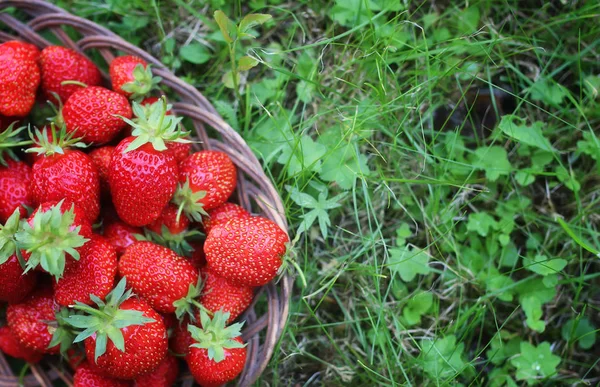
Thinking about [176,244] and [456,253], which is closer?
[176,244]

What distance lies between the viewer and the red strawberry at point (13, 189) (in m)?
1.51

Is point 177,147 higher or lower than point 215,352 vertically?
higher

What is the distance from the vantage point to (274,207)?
5.09 feet

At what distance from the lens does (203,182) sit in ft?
4.98

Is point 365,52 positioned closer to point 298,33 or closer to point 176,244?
point 298,33

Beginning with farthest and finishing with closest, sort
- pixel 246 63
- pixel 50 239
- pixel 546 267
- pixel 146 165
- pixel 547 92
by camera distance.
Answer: pixel 547 92 < pixel 546 267 < pixel 246 63 < pixel 146 165 < pixel 50 239

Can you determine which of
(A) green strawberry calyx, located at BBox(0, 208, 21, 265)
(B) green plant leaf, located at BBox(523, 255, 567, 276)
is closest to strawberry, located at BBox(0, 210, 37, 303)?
(A) green strawberry calyx, located at BBox(0, 208, 21, 265)

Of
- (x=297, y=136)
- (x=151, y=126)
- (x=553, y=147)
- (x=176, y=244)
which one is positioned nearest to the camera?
(x=151, y=126)

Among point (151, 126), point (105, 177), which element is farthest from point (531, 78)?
point (105, 177)

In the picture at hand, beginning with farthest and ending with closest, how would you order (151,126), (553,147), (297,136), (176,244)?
1. (553,147)
2. (297,136)
3. (176,244)
4. (151,126)

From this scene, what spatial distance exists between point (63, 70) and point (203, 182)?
495 mm

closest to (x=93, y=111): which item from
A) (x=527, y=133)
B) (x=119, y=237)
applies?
(x=119, y=237)

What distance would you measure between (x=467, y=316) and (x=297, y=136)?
0.72 meters

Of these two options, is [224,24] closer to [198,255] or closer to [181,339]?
[198,255]
